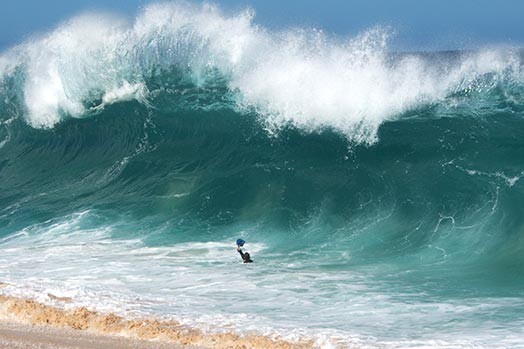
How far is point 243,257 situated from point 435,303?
3092 millimetres

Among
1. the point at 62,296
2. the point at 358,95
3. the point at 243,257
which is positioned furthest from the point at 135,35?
the point at 62,296

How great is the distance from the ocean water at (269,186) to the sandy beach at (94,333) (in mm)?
328

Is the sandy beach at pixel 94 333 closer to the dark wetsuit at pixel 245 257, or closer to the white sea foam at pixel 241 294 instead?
the white sea foam at pixel 241 294

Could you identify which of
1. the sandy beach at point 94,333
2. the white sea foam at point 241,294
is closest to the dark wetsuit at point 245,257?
the white sea foam at point 241,294

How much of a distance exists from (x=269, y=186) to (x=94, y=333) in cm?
748

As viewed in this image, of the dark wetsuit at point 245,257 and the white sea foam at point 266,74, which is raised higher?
the white sea foam at point 266,74

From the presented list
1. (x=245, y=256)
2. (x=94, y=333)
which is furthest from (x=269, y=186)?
(x=94, y=333)

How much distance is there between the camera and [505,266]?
10.7 m

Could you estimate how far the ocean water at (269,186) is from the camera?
9.08 meters

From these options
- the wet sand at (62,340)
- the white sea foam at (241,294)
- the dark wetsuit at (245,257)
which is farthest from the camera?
the dark wetsuit at (245,257)

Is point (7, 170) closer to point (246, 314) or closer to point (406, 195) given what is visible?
point (406, 195)

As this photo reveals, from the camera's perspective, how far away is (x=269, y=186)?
49.3 ft

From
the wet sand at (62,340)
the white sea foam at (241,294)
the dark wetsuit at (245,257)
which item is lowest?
the wet sand at (62,340)

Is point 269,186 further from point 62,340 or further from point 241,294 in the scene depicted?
point 62,340
